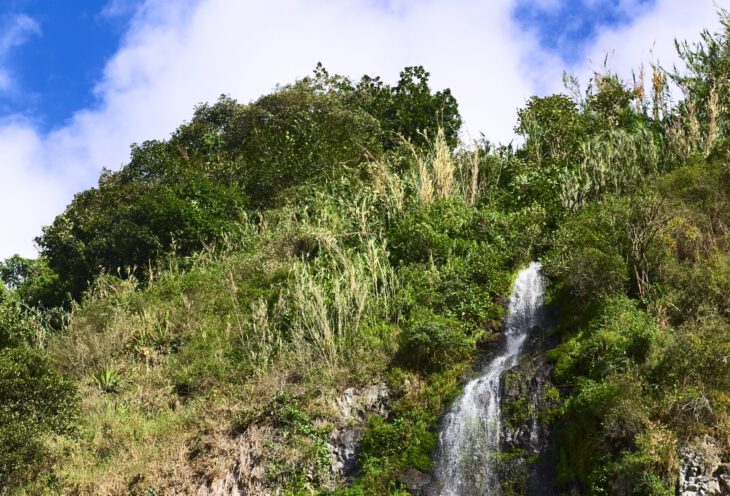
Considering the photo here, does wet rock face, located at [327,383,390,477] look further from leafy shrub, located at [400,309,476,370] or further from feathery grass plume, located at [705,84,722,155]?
feathery grass plume, located at [705,84,722,155]

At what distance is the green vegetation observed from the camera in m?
14.4

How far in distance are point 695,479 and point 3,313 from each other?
49.1 ft

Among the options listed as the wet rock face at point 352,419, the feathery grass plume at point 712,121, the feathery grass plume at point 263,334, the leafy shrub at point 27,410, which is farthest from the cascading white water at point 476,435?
the feathery grass plume at point 712,121

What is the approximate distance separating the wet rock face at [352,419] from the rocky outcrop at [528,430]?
7.59 feet

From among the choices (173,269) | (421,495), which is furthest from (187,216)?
(421,495)

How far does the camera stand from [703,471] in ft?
39.3

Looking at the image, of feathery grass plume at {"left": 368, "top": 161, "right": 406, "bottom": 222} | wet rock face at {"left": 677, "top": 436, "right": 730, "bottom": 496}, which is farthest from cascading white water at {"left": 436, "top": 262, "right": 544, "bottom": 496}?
feathery grass plume at {"left": 368, "top": 161, "right": 406, "bottom": 222}

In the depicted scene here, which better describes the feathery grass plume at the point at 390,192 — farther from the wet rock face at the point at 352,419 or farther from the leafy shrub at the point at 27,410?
the leafy shrub at the point at 27,410

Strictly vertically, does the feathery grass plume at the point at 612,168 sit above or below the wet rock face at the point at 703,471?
above

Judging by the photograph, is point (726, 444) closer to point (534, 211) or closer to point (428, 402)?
point (428, 402)

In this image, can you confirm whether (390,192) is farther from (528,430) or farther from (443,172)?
(528,430)

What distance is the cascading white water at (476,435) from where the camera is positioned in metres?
14.3

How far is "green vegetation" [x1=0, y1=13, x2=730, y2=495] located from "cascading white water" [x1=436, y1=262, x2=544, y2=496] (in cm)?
36

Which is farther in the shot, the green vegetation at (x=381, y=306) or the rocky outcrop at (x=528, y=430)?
the green vegetation at (x=381, y=306)
